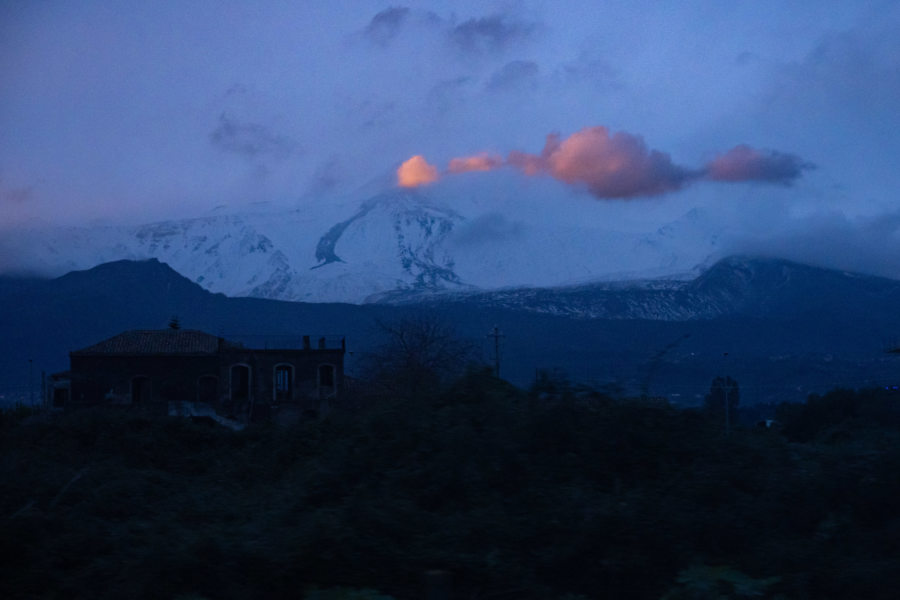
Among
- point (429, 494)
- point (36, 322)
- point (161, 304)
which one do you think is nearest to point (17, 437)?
point (429, 494)

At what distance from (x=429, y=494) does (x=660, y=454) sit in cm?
264

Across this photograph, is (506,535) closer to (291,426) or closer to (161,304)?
(291,426)

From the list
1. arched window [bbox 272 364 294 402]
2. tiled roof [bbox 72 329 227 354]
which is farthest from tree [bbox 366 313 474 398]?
tiled roof [bbox 72 329 227 354]

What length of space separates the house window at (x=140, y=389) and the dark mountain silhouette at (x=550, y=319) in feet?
22.9

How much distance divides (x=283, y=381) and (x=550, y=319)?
48.2m

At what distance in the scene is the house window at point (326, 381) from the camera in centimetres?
4344

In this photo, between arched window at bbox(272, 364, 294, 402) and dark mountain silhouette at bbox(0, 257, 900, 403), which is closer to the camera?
arched window at bbox(272, 364, 294, 402)

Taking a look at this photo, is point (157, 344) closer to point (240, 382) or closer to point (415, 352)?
point (240, 382)

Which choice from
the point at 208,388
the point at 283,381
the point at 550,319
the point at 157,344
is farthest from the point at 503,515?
the point at 550,319

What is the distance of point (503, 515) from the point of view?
797 centimetres

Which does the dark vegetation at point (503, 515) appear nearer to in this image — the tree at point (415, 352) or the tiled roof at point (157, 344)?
the tree at point (415, 352)

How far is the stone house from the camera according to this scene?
41969mm

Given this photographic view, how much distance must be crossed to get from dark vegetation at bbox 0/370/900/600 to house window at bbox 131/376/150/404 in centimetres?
3271

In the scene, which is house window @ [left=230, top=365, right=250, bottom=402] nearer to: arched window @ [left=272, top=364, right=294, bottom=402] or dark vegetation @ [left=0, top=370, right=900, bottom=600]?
arched window @ [left=272, top=364, right=294, bottom=402]
